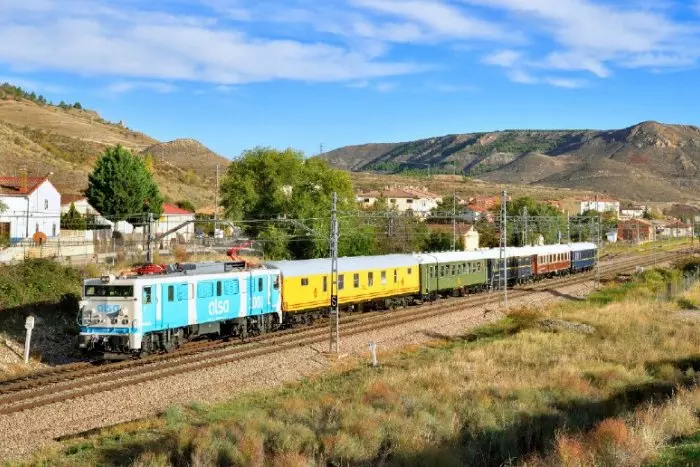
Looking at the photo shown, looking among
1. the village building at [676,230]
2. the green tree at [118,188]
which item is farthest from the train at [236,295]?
the village building at [676,230]

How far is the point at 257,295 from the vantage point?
2859cm

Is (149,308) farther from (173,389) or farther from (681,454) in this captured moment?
(681,454)

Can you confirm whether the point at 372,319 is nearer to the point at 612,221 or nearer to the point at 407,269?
the point at 407,269

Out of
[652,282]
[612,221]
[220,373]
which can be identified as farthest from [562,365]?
[612,221]

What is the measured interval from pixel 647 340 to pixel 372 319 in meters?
11.6

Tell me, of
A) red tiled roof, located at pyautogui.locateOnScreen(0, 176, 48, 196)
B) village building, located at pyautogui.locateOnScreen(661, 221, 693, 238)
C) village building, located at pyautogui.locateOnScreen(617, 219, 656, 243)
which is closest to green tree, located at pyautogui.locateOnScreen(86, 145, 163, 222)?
red tiled roof, located at pyautogui.locateOnScreen(0, 176, 48, 196)

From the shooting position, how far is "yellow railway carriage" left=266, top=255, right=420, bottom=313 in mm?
31297

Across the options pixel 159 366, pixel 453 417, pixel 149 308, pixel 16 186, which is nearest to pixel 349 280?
pixel 149 308

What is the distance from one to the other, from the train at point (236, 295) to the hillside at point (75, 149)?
4370 cm

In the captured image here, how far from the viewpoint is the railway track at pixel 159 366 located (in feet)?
62.1

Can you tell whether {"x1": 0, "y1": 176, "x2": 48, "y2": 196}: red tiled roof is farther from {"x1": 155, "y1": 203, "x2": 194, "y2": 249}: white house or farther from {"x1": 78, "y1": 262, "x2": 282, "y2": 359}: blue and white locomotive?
{"x1": 78, "y1": 262, "x2": 282, "y2": 359}: blue and white locomotive

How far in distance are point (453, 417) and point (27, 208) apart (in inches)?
1688

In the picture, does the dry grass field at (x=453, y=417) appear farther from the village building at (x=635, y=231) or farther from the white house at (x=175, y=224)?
the village building at (x=635, y=231)

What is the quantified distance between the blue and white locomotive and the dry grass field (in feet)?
16.3
